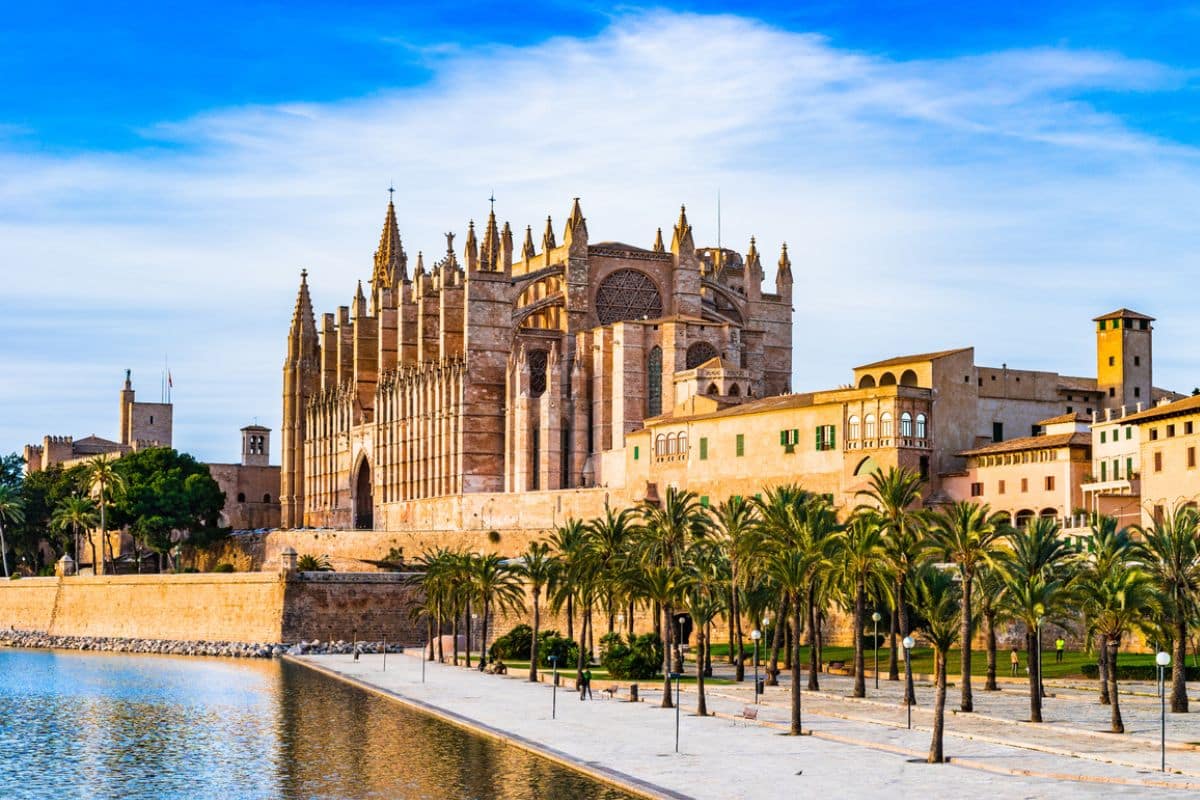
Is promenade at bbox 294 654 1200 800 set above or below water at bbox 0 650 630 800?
above

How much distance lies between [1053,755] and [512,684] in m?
23.7

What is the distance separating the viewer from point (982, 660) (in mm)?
54625

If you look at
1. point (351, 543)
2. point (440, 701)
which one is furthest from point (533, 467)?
point (440, 701)

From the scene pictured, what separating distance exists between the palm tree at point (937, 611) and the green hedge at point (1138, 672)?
16.1ft

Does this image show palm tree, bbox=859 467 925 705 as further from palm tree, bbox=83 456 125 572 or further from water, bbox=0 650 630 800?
palm tree, bbox=83 456 125 572

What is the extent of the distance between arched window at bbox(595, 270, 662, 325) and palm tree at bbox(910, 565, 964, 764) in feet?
149

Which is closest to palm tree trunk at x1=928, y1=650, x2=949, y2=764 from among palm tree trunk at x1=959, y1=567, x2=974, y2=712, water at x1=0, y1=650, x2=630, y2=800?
palm tree trunk at x1=959, y1=567, x2=974, y2=712

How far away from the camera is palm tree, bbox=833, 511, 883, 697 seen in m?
47.2

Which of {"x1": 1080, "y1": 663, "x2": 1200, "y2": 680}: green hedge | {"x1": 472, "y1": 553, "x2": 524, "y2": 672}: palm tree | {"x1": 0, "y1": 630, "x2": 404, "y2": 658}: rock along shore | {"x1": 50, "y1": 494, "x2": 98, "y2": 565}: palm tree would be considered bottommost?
{"x1": 0, "y1": 630, "x2": 404, "y2": 658}: rock along shore

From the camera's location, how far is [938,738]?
111 ft

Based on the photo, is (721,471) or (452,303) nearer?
(721,471)

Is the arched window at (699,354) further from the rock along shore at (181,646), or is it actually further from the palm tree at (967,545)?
the palm tree at (967,545)

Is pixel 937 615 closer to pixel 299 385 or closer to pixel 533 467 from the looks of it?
pixel 533 467

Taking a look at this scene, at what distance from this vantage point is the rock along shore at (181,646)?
7212 cm
